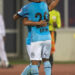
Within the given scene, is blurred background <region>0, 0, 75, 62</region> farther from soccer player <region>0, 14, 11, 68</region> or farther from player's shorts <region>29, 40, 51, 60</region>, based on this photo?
player's shorts <region>29, 40, 51, 60</region>

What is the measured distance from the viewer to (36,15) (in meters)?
7.46

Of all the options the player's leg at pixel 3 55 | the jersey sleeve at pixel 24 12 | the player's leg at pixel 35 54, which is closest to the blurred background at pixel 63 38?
the player's leg at pixel 3 55

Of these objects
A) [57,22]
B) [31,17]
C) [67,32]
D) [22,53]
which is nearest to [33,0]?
[31,17]

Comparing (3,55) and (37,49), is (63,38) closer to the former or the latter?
(3,55)

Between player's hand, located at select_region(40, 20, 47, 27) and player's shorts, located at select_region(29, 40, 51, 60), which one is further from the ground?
player's hand, located at select_region(40, 20, 47, 27)

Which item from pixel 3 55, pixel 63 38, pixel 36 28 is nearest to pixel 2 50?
pixel 3 55

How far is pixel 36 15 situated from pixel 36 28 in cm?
23

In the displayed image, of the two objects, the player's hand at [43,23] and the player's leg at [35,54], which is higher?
the player's hand at [43,23]

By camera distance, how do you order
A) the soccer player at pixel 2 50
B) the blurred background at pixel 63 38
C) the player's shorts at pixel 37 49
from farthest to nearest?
the blurred background at pixel 63 38 < the soccer player at pixel 2 50 < the player's shorts at pixel 37 49

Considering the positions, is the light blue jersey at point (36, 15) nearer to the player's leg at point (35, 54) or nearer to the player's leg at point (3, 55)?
the player's leg at point (35, 54)

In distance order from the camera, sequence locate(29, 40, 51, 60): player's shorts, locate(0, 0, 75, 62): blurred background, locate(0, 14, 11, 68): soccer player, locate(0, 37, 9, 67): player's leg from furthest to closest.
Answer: locate(0, 0, 75, 62): blurred background
locate(0, 37, 9, 67): player's leg
locate(0, 14, 11, 68): soccer player
locate(29, 40, 51, 60): player's shorts

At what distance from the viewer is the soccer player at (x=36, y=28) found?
7434mm

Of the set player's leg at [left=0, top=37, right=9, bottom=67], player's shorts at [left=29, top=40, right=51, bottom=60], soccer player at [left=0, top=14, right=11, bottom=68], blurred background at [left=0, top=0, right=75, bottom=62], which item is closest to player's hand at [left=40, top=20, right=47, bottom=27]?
player's shorts at [left=29, top=40, right=51, bottom=60]

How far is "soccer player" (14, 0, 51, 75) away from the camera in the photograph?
743 centimetres
